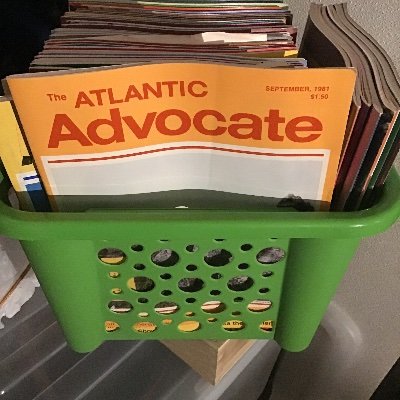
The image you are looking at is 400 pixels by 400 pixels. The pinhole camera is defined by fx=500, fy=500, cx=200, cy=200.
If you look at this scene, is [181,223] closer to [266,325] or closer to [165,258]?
[165,258]

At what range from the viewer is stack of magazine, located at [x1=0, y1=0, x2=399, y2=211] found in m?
0.38

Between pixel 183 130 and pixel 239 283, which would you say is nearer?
pixel 183 130

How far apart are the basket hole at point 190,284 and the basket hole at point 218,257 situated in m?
0.04

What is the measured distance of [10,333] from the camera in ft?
2.61

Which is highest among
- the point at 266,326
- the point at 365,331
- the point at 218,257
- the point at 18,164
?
the point at 18,164

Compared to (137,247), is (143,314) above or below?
below

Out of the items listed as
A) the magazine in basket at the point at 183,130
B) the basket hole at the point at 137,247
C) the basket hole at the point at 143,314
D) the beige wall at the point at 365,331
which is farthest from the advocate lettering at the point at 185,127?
the beige wall at the point at 365,331

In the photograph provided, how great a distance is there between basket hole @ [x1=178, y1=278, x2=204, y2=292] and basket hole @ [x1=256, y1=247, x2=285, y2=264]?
7 cm

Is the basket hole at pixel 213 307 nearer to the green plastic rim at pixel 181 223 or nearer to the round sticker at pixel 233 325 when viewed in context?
the round sticker at pixel 233 325

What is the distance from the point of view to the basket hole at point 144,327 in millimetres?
551

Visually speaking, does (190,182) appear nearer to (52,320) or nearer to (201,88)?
(201,88)

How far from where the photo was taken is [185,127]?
1.33 feet

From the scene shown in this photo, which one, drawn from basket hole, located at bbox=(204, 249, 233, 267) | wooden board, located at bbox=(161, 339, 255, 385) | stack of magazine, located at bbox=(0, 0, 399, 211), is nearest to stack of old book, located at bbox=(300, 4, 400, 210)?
stack of magazine, located at bbox=(0, 0, 399, 211)

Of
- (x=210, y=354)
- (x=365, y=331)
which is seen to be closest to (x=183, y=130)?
(x=210, y=354)
